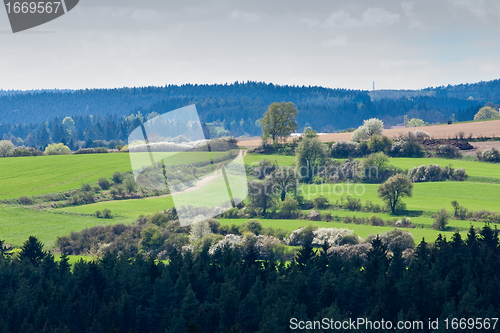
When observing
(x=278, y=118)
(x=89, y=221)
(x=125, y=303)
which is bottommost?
(x=89, y=221)

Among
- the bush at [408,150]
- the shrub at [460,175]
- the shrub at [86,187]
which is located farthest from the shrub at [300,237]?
the shrub at [86,187]

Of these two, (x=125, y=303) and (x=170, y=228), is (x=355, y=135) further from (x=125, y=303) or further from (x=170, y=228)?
(x=125, y=303)

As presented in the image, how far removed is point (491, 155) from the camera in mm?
77438

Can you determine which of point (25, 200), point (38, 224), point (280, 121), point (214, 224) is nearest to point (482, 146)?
point (280, 121)

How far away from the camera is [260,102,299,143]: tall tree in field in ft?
310

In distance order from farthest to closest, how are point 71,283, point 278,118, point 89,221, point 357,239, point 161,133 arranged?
point 278,118 → point 89,221 → point 357,239 → point 71,283 → point 161,133

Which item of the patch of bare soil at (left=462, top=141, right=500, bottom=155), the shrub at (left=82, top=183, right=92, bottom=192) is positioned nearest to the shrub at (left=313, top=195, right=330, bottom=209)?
the patch of bare soil at (left=462, top=141, right=500, bottom=155)

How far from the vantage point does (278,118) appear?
94875mm

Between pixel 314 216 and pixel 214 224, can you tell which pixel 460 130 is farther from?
pixel 214 224

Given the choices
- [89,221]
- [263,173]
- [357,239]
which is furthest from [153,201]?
[357,239]

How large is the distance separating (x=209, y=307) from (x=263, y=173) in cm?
4580

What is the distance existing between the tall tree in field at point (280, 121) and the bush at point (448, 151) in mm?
26190

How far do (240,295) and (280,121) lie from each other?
220 feet

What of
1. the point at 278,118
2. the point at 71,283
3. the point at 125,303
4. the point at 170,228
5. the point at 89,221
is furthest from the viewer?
the point at 278,118
